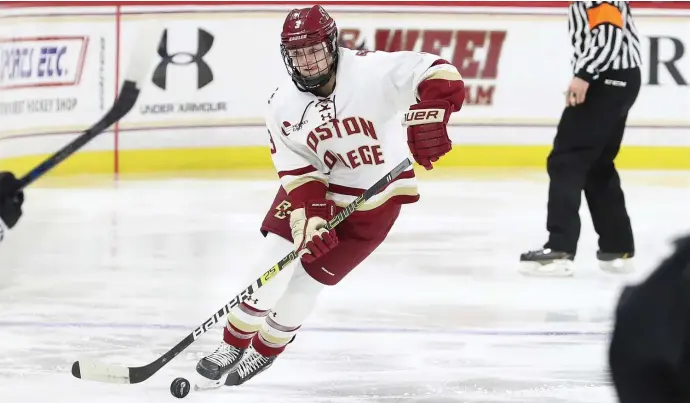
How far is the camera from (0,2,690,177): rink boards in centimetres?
626

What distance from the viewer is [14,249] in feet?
14.6

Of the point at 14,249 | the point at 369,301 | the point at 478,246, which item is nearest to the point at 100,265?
the point at 14,249

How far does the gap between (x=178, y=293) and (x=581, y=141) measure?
1474 millimetres

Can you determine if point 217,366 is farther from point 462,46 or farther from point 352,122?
point 462,46

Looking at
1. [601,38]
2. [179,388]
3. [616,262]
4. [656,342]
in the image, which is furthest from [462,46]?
[656,342]

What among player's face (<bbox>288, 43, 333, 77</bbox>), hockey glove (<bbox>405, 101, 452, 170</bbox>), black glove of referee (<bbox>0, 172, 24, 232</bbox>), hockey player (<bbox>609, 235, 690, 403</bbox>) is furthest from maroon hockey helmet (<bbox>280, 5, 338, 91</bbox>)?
hockey player (<bbox>609, 235, 690, 403</bbox>)

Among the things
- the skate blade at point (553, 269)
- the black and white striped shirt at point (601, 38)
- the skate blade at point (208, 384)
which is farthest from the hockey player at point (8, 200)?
the black and white striped shirt at point (601, 38)

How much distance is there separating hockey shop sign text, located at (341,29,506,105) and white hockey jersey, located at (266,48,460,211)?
3.75 m

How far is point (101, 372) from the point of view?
8.62 feet

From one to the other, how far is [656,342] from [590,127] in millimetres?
3517

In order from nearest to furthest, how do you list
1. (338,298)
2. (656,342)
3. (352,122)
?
(656,342) → (352,122) → (338,298)

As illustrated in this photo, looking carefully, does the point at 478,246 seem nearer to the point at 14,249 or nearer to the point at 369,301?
the point at 369,301

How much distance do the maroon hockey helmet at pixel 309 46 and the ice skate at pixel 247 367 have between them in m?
0.62

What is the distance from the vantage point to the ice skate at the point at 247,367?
8.72 ft
